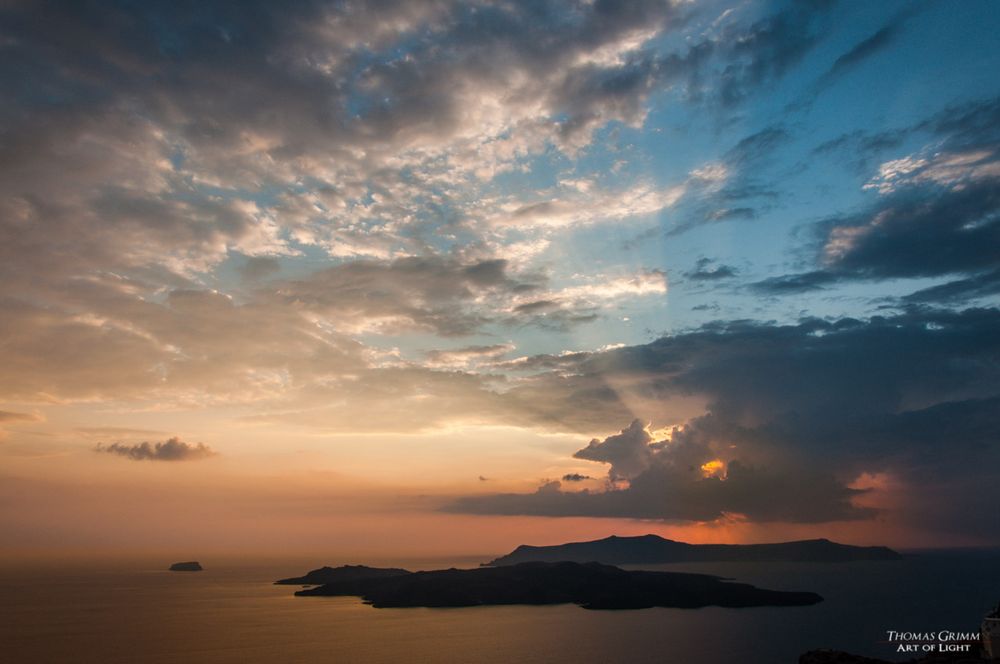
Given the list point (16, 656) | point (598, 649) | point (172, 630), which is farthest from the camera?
point (172, 630)

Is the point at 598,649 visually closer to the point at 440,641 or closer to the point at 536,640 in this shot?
the point at 536,640

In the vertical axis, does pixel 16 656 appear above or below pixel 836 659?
below

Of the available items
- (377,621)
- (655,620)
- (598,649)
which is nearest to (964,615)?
(655,620)

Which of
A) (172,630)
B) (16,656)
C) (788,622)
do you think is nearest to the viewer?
(16,656)

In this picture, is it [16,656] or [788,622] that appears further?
[788,622]

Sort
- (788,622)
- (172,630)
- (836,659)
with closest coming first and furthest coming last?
(836,659)
(172,630)
(788,622)

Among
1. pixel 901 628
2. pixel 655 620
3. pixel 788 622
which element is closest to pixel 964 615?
pixel 901 628

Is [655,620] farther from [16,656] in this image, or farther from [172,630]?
[16,656]

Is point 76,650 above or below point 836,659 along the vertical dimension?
below

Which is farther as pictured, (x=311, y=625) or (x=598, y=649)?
(x=311, y=625)
